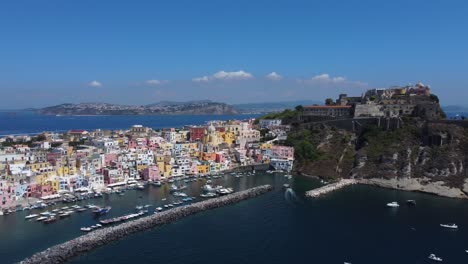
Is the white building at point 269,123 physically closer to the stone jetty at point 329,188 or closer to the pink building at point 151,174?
the stone jetty at point 329,188

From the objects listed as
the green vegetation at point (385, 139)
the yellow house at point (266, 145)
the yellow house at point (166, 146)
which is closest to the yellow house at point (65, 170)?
the yellow house at point (166, 146)

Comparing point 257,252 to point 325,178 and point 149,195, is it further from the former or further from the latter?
point 325,178

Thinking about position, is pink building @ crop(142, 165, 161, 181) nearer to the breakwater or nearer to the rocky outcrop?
the breakwater

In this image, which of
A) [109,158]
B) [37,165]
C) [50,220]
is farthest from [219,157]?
[50,220]

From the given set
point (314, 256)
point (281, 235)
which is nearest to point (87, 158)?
point (281, 235)

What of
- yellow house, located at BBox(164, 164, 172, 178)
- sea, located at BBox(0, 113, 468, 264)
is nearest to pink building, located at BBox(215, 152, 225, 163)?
yellow house, located at BBox(164, 164, 172, 178)

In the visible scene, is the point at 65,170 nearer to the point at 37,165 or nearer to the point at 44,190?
the point at 37,165

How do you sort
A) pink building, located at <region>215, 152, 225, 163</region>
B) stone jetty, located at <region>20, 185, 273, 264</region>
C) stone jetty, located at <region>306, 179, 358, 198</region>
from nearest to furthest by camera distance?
stone jetty, located at <region>20, 185, 273, 264</region>
stone jetty, located at <region>306, 179, 358, 198</region>
pink building, located at <region>215, 152, 225, 163</region>
